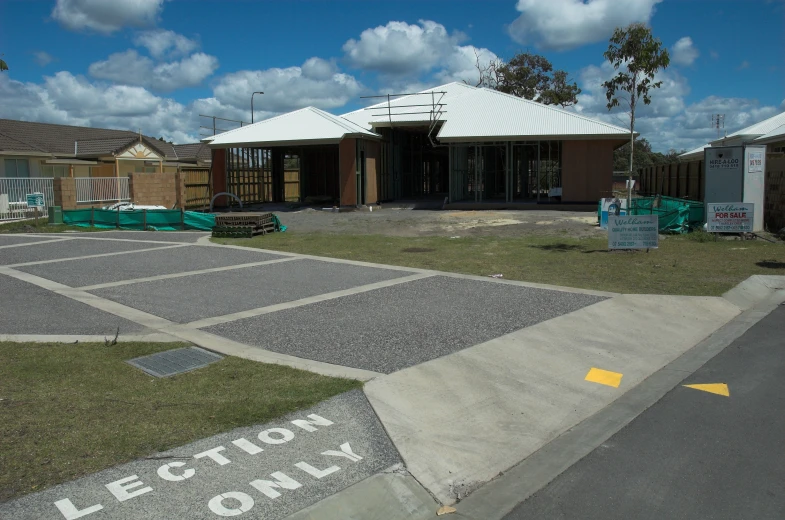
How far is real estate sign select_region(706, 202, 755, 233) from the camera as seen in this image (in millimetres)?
17641

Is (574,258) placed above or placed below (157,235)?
below

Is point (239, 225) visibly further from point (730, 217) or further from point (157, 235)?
point (730, 217)

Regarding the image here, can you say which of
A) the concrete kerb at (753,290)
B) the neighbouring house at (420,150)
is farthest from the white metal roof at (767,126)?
the concrete kerb at (753,290)

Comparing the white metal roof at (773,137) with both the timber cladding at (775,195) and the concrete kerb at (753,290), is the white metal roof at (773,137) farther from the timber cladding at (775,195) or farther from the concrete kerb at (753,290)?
the concrete kerb at (753,290)

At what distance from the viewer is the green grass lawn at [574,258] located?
40.6 feet

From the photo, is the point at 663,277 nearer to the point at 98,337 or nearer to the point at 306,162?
the point at 98,337

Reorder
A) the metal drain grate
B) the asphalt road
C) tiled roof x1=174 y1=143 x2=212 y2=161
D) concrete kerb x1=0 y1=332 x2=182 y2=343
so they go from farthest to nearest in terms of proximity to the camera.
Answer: tiled roof x1=174 y1=143 x2=212 y2=161
concrete kerb x1=0 y1=332 x2=182 y2=343
the metal drain grate
the asphalt road

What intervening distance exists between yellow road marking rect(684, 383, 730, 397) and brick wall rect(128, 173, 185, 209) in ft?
81.3

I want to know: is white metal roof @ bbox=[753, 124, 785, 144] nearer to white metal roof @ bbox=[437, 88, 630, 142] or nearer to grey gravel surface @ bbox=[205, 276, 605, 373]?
white metal roof @ bbox=[437, 88, 630, 142]

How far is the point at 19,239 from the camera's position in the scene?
19.5m

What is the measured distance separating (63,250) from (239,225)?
17.3ft

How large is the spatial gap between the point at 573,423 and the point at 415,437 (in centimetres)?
160

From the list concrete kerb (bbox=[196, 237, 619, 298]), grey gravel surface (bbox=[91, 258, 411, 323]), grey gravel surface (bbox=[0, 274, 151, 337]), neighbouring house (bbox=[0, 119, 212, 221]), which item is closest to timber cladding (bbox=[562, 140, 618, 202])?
neighbouring house (bbox=[0, 119, 212, 221])

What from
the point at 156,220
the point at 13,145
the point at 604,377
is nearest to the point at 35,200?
the point at 13,145
